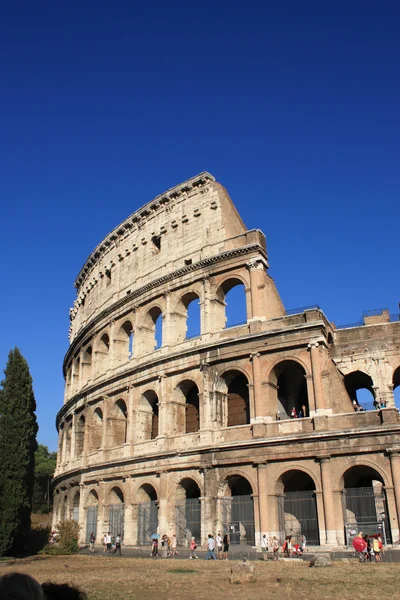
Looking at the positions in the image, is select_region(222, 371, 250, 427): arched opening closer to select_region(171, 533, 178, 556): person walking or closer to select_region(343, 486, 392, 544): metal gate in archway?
select_region(171, 533, 178, 556): person walking

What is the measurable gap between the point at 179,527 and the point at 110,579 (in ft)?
31.8

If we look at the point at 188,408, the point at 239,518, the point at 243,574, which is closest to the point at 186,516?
the point at 239,518

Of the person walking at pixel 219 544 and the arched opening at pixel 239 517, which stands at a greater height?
the arched opening at pixel 239 517

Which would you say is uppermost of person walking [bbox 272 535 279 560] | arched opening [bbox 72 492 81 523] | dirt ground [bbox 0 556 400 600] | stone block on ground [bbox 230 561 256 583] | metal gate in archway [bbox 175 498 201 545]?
arched opening [bbox 72 492 81 523]

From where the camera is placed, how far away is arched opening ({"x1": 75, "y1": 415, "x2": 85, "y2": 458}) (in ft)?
108

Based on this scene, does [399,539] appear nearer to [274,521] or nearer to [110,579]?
[274,521]

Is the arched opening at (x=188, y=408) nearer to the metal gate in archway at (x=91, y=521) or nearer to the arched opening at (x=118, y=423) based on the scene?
the arched opening at (x=118, y=423)

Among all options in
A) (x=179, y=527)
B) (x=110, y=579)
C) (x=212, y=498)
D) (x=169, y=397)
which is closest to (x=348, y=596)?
(x=110, y=579)

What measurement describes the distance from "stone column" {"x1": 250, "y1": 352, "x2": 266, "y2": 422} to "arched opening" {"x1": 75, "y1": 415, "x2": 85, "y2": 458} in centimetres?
1450

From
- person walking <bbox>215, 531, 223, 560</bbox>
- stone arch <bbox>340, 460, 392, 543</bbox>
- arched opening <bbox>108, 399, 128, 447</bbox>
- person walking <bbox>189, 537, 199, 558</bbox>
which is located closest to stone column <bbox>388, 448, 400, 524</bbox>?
stone arch <bbox>340, 460, 392, 543</bbox>

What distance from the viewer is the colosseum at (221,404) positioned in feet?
67.0

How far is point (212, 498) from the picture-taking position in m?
22.2

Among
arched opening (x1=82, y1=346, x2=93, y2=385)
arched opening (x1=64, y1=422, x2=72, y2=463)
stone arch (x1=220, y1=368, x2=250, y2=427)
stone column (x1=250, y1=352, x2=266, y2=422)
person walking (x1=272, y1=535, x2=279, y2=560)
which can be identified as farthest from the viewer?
arched opening (x1=64, y1=422, x2=72, y2=463)

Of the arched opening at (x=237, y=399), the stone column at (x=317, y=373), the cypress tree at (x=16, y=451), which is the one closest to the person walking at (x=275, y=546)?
the stone column at (x=317, y=373)
